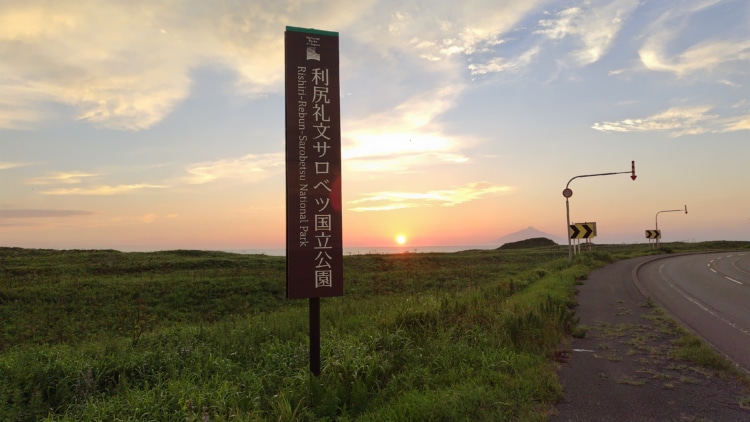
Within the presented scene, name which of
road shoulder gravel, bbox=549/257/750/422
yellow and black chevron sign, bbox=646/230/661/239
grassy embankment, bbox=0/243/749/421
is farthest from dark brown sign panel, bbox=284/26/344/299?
yellow and black chevron sign, bbox=646/230/661/239

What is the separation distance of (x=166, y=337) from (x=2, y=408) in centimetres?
420

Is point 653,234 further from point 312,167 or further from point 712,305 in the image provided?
point 312,167

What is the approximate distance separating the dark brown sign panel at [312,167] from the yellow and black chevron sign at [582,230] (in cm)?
2973

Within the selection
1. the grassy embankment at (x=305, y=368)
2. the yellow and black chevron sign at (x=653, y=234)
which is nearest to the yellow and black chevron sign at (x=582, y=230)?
the grassy embankment at (x=305, y=368)

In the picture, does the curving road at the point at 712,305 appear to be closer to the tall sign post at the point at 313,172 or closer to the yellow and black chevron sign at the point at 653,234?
the tall sign post at the point at 313,172

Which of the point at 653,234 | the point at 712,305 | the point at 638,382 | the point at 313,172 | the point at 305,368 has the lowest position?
the point at 712,305

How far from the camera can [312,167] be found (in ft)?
18.4

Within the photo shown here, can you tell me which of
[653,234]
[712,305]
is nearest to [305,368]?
[712,305]

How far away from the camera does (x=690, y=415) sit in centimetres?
461

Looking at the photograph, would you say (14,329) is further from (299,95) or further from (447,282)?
(447,282)

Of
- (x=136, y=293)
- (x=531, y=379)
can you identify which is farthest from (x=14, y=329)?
(x=531, y=379)

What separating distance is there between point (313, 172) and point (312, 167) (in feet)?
0.23

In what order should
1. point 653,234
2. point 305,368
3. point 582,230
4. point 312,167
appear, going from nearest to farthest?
point 312,167, point 305,368, point 582,230, point 653,234

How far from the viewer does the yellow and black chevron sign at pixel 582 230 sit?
1240 inches
